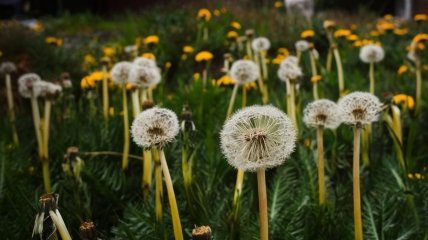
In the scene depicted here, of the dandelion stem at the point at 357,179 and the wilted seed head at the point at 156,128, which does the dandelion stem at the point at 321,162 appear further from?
the wilted seed head at the point at 156,128

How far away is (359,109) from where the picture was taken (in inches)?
50.9

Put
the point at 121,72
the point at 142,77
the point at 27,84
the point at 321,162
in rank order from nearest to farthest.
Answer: the point at 321,162, the point at 142,77, the point at 27,84, the point at 121,72

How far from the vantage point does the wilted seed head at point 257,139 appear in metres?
1.00

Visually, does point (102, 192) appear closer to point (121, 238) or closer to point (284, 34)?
point (121, 238)

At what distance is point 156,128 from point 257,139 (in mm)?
326

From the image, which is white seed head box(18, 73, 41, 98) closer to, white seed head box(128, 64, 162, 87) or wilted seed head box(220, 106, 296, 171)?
white seed head box(128, 64, 162, 87)

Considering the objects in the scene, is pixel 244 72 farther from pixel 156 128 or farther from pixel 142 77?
pixel 156 128

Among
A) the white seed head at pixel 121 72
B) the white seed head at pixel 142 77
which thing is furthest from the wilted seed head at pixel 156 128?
the white seed head at pixel 121 72

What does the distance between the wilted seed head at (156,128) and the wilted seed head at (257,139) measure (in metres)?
0.20

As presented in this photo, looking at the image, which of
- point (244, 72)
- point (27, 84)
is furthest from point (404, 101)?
point (27, 84)

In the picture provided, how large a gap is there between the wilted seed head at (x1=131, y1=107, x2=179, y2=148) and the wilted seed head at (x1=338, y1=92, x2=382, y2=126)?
452mm

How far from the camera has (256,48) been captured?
326cm

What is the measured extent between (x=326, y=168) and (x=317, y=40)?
3.88m

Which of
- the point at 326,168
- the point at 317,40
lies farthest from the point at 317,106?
the point at 317,40
